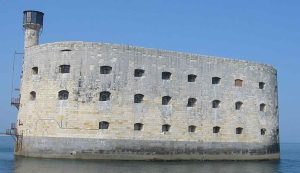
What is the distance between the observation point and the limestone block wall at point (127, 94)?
91.4 feet

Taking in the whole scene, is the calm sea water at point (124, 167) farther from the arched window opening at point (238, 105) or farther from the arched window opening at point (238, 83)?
the arched window opening at point (238, 83)

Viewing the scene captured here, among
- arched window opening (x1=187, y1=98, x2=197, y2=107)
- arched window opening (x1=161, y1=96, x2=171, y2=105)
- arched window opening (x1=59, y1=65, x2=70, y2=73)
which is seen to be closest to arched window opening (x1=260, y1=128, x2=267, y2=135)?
arched window opening (x1=187, y1=98, x2=197, y2=107)

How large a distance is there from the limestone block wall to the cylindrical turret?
71.8 inches

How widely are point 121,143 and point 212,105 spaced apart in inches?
304

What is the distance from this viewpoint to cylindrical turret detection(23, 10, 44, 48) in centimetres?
3181

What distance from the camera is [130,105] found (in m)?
28.6

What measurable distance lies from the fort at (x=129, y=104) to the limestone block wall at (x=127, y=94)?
7 centimetres

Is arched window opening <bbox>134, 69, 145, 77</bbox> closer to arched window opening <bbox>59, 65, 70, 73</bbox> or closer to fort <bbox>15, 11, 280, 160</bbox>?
fort <bbox>15, 11, 280, 160</bbox>

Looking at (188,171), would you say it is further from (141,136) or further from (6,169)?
(6,169)

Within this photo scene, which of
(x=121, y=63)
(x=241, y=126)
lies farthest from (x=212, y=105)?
(x=121, y=63)

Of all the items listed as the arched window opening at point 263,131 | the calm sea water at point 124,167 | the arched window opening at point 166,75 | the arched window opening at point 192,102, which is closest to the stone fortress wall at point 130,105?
the arched window opening at point 192,102

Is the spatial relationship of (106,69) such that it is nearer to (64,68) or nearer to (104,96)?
(104,96)

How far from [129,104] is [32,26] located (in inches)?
390

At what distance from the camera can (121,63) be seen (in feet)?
94.0
